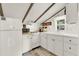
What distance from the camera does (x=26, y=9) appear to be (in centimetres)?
303

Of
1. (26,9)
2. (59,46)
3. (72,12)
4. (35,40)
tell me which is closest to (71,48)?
(59,46)

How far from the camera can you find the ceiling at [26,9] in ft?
8.58

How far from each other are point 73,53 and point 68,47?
0.55ft

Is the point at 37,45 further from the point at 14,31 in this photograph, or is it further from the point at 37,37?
the point at 14,31

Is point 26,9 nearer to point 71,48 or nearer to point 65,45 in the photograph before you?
point 65,45

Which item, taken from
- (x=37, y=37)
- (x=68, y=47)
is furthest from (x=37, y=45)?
(x=68, y=47)

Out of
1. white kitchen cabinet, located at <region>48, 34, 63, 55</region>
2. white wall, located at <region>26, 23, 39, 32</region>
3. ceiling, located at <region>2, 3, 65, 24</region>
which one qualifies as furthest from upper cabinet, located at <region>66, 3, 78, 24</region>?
white wall, located at <region>26, 23, 39, 32</region>

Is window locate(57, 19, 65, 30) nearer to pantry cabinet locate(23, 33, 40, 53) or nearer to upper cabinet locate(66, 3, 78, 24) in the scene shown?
upper cabinet locate(66, 3, 78, 24)

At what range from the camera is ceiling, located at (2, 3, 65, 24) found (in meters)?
→ 2.61

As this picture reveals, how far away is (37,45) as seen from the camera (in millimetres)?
3479

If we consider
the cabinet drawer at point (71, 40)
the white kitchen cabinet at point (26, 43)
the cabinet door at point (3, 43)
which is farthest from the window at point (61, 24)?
the cabinet door at point (3, 43)

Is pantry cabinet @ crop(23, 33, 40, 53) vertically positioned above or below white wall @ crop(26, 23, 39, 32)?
below

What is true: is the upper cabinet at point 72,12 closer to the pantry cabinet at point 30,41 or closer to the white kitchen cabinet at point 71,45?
the white kitchen cabinet at point 71,45

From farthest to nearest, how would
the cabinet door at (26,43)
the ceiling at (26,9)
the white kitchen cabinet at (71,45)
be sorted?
the cabinet door at (26,43) → the ceiling at (26,9) → the white kitchen cabinet at (71,45)
